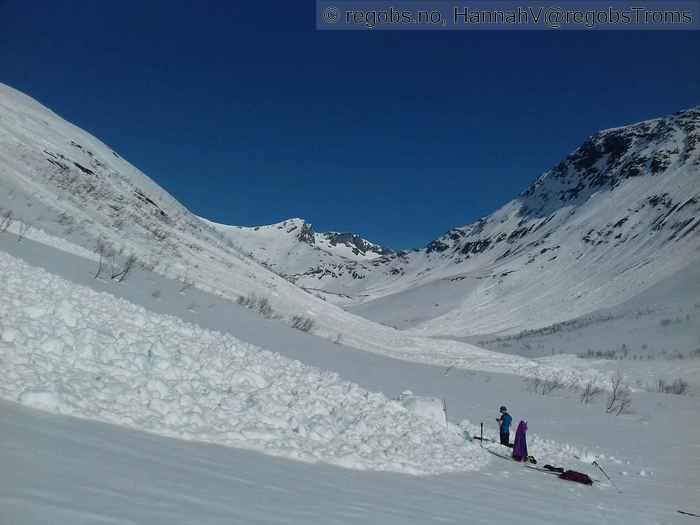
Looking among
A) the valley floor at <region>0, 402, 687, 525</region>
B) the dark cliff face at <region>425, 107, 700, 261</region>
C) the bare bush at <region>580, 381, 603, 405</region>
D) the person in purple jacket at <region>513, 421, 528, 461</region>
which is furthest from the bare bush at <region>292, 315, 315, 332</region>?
the dark cliff face at <region>425, 107, 700, 261</region>

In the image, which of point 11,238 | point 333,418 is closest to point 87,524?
point 333,418

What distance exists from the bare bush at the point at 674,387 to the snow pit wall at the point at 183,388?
1769cm

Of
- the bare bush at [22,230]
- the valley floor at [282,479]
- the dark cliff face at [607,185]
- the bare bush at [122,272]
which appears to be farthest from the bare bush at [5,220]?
the dark cliff face at [607,185]

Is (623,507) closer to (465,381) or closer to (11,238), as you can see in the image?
(465,381)

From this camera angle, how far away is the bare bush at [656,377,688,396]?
22.1m

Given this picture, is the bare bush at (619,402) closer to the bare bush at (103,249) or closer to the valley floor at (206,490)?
the valley floor at (206,490)

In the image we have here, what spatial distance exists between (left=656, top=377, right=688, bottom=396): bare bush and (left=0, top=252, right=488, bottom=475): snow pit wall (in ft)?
58.1

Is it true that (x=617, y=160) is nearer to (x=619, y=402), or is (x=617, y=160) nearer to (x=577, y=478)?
(x=619, y=402)

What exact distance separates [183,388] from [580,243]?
8863cm

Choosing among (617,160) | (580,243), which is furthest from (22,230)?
(617,160)

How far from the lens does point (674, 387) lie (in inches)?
887

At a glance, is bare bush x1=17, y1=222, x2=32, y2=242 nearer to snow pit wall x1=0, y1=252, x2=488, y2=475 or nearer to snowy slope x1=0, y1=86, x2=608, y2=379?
snowy slope x1=0, y1=86, x2=608, y2=379

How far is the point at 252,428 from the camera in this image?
6.27 metres

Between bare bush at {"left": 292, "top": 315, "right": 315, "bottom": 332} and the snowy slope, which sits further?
bare bush at {"left": 292, "top": 315, "right": 315, "bottom": 332}
